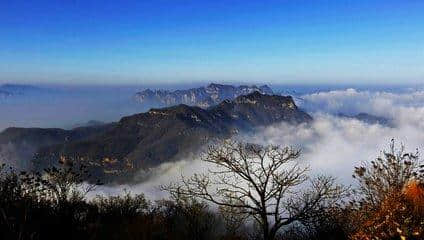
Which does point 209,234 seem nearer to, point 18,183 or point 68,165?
point 68,165

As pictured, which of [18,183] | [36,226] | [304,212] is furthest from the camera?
[304,212]

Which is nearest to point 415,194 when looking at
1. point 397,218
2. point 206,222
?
point 397,218

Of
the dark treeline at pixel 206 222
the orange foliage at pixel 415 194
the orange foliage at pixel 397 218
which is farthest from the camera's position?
the orange foliage at pixel 415 194

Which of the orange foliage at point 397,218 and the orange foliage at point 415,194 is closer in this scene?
the orange foliage at point 397,218

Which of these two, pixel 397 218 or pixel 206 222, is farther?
pixel 206 222

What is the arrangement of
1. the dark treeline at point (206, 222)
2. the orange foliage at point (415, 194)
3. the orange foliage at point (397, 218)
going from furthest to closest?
the orange foliage at point (415, 194)
the dark treeline at point (206, 222)
the orange foliage at point (397, 218)

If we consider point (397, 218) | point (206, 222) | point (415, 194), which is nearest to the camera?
point (397, 218)

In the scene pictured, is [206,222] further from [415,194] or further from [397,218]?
[397,218]

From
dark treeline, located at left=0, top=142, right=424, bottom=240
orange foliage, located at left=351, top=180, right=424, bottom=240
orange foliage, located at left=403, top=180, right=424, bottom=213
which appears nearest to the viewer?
orange foliage, located at left=351, top=180, right=424, bottom=240

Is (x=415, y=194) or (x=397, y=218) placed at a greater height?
(x=397, y=218)

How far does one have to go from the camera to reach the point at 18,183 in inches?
942

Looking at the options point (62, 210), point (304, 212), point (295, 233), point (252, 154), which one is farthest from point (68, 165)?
point (295, 233)

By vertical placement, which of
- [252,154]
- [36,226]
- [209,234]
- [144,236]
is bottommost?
[209,234]

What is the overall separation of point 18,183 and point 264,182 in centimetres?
1279
